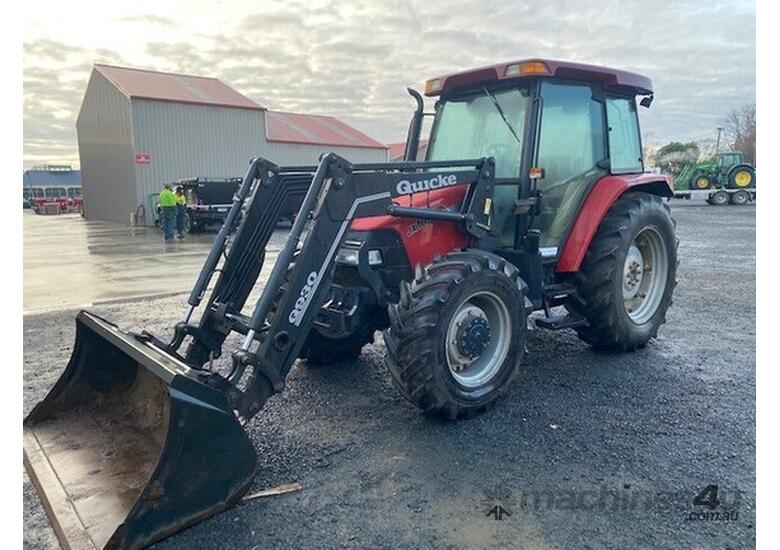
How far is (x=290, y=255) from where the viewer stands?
3293 millimetres

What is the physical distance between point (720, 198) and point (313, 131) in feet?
74.4

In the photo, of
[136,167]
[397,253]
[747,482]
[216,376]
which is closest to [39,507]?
[216,376]

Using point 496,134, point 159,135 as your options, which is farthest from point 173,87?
point 496,134

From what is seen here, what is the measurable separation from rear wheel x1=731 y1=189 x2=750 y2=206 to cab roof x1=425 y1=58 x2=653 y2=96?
2673 cm

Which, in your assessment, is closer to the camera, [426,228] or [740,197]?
[426,228]

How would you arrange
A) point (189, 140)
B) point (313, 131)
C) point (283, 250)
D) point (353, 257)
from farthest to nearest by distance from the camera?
point (313, 131) < point (189, 140) < point (353, 257) < point (283, 250)

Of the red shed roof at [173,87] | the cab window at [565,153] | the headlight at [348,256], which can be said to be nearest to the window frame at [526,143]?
the cab window at [565,153]

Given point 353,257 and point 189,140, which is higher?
point 189,140

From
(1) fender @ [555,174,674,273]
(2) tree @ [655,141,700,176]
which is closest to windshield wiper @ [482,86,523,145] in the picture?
(1) fender @ [555,174,674,273]

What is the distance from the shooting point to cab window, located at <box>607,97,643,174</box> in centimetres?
511

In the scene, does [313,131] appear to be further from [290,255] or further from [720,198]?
[290,255]

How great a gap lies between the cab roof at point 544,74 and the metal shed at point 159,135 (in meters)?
23.3

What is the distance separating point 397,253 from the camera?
4.14m

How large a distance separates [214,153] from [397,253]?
82.5ft
